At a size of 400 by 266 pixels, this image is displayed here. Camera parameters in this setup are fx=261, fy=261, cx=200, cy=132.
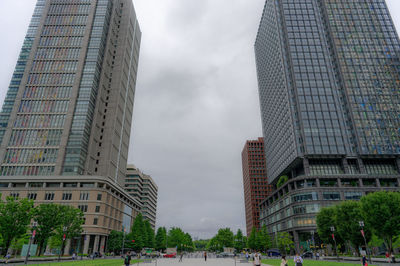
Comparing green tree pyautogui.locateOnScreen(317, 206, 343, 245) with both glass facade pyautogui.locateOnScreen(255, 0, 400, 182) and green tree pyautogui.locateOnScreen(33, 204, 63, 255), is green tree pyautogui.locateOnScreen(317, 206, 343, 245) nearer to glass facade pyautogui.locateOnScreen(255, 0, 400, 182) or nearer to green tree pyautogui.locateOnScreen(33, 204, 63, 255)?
glass facade pyautogui.locateOnScreen(255, 0, 400, 182)

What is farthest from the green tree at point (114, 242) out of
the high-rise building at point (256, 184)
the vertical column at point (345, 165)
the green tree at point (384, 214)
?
the high-rise building at point (256, 184)

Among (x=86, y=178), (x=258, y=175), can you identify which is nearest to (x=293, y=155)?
(x=86, y=178)

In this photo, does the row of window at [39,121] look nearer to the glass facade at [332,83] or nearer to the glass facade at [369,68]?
the glass facade at [332,83]

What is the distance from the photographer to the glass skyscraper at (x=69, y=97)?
89125mm

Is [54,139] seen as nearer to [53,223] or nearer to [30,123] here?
[30,123]

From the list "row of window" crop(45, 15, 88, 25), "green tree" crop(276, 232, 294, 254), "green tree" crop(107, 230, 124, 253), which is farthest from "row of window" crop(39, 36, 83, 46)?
"green tree" crop(276, 232, 294, 254)

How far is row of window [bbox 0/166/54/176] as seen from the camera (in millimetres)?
86062

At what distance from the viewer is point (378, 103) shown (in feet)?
324

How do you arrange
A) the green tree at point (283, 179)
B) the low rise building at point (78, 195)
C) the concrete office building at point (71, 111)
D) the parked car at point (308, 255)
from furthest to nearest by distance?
the green tree at point (283, 179) < the concrete office building at point (71, 111) < the low rise building at point (78, 195) < the parked car at point (308, 255)

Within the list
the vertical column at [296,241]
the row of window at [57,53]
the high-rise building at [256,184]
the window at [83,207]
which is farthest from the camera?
the high-rise building at [256,184]

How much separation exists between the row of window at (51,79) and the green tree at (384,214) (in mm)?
99913

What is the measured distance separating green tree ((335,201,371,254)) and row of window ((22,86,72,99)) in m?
94.1

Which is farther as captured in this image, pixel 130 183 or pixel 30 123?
pixel 130 183

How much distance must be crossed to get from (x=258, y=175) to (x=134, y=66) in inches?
4650
